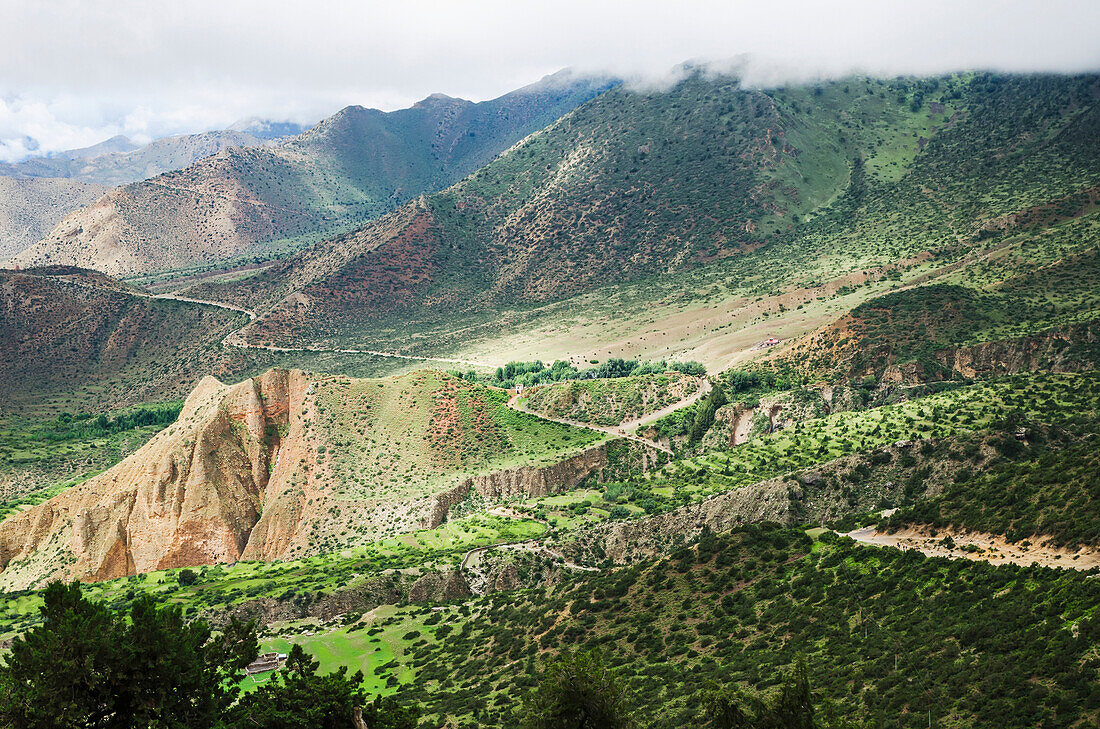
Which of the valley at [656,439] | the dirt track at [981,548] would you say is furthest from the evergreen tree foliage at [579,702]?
the dirt track at [981,548]

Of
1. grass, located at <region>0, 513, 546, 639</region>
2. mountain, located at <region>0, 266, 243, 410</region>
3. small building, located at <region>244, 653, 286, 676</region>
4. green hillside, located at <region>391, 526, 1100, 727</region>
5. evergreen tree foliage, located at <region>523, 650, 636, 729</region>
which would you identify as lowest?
grass, located at <region>0, 513, 546, 639</region>

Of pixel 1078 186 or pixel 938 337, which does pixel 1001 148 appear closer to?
pixel 1078 186

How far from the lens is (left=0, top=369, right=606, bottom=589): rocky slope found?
251 ft

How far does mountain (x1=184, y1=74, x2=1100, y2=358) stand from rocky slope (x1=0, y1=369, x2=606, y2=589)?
67855mm

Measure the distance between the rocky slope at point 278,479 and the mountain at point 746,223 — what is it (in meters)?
67.9

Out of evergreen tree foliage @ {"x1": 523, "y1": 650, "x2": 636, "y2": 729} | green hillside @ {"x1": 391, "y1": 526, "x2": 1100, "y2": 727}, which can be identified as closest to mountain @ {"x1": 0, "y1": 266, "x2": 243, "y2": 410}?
green hillside @ {"x1": 391, "y1": 526, "x2": 1100, "y2": 727}

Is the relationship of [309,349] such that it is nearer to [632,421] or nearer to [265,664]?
[632,421]

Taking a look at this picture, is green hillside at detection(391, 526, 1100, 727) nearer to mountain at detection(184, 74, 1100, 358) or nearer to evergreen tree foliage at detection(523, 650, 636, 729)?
A: evergreen tree foliage at detection(523, 650, 636, 729)

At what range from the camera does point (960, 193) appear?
150 m

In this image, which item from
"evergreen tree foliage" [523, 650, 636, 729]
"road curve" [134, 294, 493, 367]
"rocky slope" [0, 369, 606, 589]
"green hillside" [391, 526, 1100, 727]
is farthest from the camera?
"road curve" [134, 294, 493, 367]

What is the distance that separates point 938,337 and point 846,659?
73023mm

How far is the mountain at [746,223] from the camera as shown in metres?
146

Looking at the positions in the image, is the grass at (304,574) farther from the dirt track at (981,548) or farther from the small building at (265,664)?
the dirt track at (981,548)

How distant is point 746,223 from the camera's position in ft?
577
